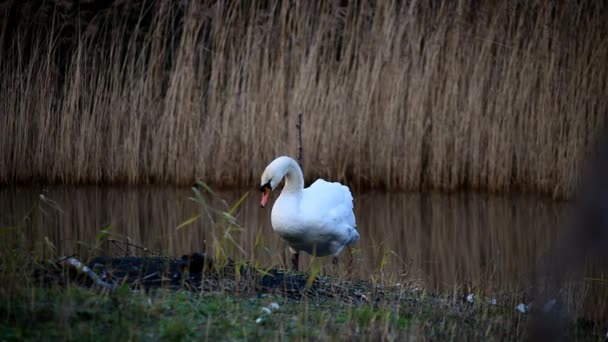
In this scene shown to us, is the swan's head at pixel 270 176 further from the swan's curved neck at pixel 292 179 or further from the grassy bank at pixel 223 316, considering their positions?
the grassy bank at pixel 223 316

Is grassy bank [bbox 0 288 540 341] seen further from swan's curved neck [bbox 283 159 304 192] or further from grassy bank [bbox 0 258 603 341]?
swan's curved neck [bbox 283 159 304 192]

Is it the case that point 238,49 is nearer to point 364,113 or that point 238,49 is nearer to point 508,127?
point 364,113

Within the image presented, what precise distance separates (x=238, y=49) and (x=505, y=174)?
3.10 m

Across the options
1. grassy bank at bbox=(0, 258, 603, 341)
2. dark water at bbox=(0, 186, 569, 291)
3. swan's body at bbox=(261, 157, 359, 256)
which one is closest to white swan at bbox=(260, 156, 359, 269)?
swan's body at bbox=(261, 157, 359, 256)

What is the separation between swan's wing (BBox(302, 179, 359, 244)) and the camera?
17.1 feet

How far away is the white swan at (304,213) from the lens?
16.8 feet

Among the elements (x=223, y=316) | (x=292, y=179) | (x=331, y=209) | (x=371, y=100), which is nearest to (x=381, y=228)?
(x=371, y=100)

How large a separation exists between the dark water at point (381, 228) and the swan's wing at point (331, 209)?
25cm

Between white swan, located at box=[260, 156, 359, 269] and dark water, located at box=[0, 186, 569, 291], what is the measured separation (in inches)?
7.6

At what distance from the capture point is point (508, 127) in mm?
8758

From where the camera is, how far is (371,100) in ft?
29.1

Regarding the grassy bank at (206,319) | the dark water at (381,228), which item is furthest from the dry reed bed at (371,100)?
the grassy bank at (206,319)

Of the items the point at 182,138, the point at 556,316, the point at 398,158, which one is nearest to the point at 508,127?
the point at 398,158

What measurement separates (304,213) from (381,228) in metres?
2.54
